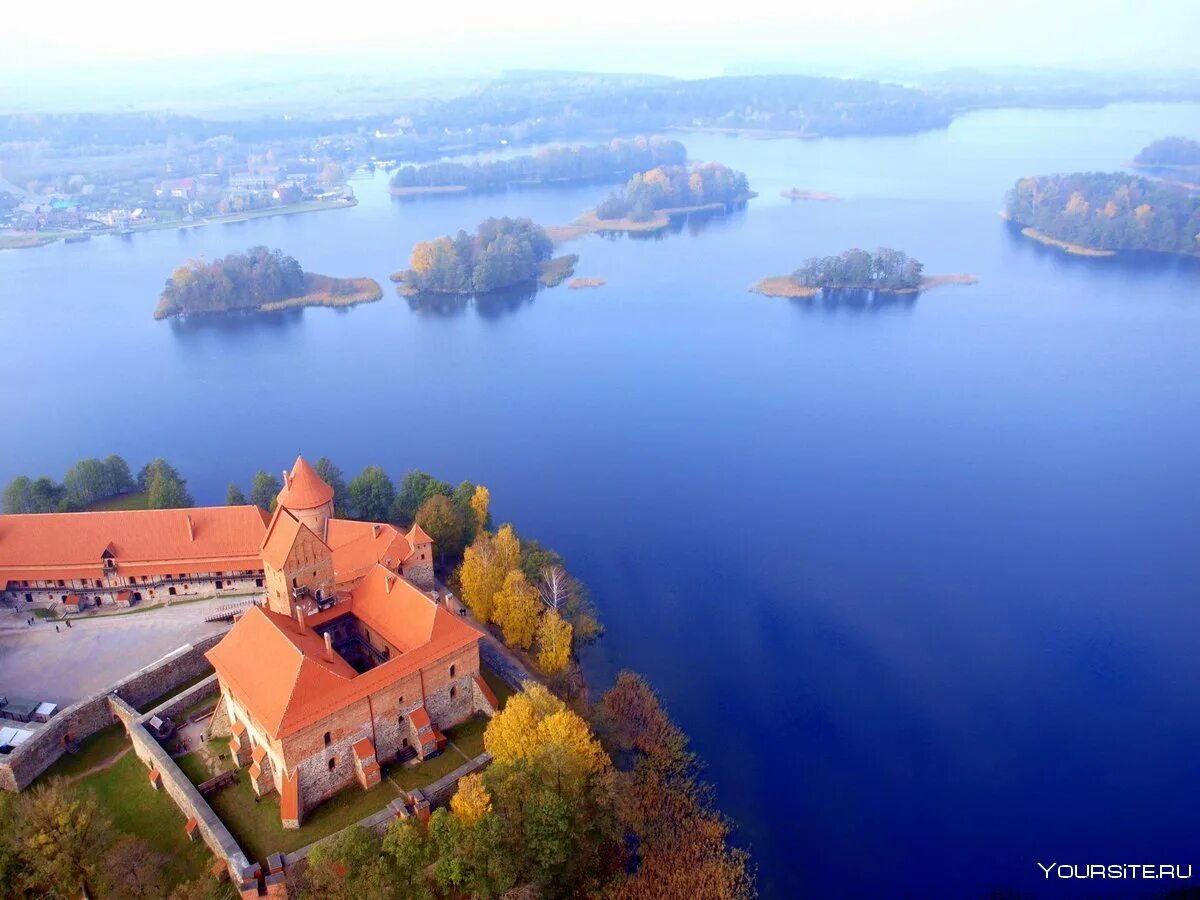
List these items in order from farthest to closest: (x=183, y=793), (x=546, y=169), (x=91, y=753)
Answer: (x=546, y=169)
(x=91, y=753)
(x=183, y=793)

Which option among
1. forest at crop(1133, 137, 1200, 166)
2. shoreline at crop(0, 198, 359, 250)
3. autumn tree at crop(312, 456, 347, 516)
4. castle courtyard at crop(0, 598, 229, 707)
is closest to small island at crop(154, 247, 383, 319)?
shoreline at crop(0, 198, 359, 250)

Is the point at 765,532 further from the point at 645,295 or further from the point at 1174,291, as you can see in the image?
the point at 1174,291

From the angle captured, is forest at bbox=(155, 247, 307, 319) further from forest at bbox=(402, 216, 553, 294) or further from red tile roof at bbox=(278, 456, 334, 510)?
red tile roof at bbox=(278, 456, 334, 510)

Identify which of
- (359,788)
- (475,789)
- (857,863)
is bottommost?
(857,863)

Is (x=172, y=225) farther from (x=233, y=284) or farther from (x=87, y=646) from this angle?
(x=87, y=646)

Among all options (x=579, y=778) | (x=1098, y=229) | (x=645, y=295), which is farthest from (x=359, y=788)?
(x=1098, y=229)

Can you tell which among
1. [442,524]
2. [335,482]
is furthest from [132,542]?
[442,524]
